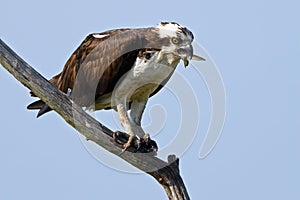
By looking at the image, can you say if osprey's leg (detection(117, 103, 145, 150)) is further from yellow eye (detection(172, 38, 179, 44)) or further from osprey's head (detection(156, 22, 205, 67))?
yellow eye (detection(172, 38, 179, 44))

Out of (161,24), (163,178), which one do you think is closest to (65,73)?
(161,24)

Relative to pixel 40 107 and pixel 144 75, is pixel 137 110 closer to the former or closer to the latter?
pixel 144 75

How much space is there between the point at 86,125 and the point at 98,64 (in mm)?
1516

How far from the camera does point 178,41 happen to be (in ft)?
40.8

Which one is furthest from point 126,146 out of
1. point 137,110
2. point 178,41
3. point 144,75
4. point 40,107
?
point 40,107

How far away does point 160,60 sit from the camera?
1247 cm

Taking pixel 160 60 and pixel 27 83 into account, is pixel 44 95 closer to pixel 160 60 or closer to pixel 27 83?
pixel 27 83

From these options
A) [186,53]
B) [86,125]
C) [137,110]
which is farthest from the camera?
[137,110]

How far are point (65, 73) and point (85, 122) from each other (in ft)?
5.73

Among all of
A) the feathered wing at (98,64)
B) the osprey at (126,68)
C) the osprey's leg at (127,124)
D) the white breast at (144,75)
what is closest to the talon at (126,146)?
the osprey at (126,68)

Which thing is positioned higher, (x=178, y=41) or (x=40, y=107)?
(x=178, y=41)

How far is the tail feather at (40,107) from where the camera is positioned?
1288cm

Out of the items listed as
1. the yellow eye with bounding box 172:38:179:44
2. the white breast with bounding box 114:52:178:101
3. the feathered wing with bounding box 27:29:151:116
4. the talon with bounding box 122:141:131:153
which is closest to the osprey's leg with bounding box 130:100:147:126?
the white breast with bounding box 114:52:178:101

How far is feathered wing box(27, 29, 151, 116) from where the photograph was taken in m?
12.7
